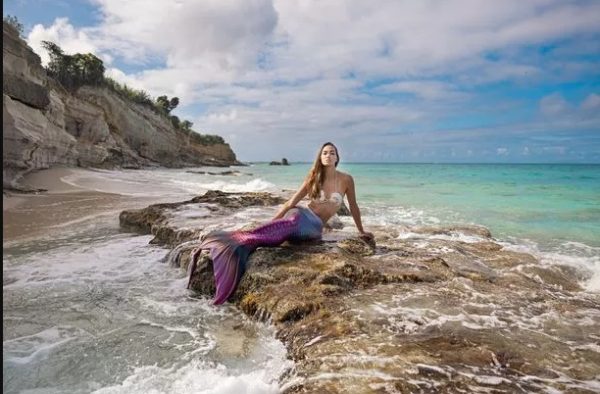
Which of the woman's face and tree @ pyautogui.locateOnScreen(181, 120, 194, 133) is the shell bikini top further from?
tree @ pyautogui.locateOnScreen(181, 120, 194, 133)

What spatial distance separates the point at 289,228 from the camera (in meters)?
5.04

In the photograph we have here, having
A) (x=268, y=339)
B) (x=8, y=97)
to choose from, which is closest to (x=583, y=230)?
(x=268, y=339)

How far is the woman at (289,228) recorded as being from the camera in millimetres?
4508

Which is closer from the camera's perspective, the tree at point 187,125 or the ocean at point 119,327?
the ocean at point 119,327

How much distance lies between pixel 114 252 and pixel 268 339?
3.93 metres

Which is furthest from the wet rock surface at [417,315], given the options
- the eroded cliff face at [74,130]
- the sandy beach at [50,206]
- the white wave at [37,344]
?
the eroded cliff face at [74,130]

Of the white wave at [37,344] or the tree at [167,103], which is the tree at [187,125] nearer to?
the tree at [167,103]

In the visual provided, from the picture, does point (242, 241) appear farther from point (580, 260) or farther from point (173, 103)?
point (173, 103)

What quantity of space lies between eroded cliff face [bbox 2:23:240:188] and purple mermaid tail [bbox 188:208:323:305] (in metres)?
10.7

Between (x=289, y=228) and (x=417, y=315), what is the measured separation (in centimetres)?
213

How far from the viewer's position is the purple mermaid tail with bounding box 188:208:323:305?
442 cm

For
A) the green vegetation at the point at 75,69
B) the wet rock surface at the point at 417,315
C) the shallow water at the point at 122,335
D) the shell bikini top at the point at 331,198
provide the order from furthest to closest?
the green vegetation at the point at 75,69 → the shell bikini top at the point at 331,198 → the shallow water at the point at 122,335 → the wet rock surface at the point at 417,315

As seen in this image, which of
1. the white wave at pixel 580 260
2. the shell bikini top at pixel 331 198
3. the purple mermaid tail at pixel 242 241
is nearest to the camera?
the purple mermaid tail at pixel 242 241

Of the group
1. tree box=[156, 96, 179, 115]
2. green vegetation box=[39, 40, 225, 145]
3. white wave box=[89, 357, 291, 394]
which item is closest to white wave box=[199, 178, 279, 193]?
white wave box=[89, 357, 291, 394]
